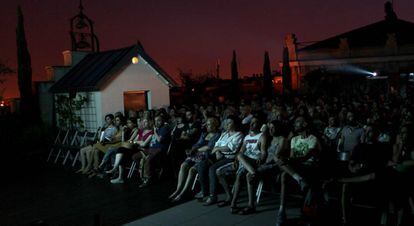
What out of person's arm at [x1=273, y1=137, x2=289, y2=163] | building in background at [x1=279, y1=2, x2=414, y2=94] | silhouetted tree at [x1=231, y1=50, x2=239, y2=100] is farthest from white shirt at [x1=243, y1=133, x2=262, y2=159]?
building in background at [x1=279, y1=2, x2=414, y2=94]

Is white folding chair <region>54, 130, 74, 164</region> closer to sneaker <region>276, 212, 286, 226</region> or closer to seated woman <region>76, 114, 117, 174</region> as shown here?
seated woman <region>76, 114, 117, 174</region>

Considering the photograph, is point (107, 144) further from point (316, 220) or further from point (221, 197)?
point (316, 220)

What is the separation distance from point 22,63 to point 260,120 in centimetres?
1117

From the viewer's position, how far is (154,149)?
865 centimetres

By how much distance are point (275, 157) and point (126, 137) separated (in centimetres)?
482

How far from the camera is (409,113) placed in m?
8.13

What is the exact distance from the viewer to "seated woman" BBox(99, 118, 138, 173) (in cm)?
926

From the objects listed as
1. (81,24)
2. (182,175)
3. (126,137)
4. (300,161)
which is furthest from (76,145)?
(300,161)

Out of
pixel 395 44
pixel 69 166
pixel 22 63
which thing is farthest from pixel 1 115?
pixel 395 44

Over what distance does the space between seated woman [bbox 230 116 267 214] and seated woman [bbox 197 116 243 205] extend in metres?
0.20

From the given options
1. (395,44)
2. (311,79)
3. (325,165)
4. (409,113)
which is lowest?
(325,165)

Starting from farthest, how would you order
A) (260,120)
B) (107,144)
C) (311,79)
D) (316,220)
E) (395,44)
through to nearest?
(395,44)
(311,79)
(107,144)
(260,120)
(316,220)

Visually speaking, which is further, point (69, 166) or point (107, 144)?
point (69, 166)

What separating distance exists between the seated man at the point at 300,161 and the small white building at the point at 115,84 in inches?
299
